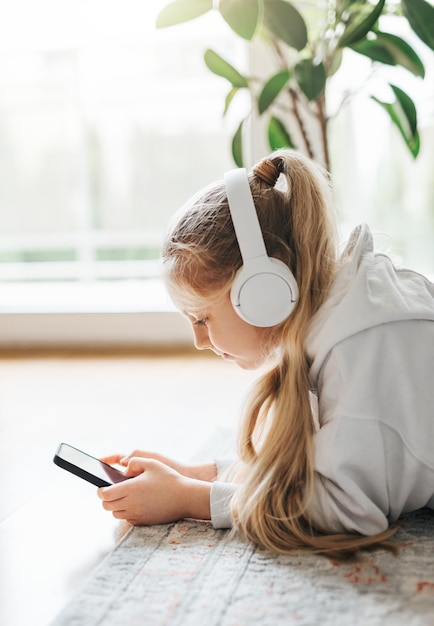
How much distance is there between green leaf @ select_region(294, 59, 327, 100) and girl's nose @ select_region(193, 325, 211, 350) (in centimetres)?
84

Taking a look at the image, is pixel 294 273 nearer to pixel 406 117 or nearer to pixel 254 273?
pixel 254 273

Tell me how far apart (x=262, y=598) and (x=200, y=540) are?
0.60ft

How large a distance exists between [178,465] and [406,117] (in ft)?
3.35

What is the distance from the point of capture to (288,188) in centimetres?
108

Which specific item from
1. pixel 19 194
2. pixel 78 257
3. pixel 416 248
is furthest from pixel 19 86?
pixel 416 248

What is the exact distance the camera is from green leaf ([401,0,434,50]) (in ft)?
5.72

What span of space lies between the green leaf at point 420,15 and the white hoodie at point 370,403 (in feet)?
2.95

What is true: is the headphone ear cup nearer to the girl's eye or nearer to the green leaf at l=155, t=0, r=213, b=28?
the girl's eye

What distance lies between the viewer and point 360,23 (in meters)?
1.74

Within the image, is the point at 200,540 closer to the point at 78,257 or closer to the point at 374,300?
the point at 374,300

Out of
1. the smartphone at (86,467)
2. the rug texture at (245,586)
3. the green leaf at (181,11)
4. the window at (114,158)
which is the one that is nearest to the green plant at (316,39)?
the green leaf at (181,11)

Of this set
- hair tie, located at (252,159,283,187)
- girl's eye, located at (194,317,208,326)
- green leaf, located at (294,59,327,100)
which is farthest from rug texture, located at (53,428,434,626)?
green leaf, located at (294,59,327,100)

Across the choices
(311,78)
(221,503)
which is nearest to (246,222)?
(221,503)

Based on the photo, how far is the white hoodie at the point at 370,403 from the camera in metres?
1.01
